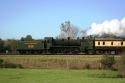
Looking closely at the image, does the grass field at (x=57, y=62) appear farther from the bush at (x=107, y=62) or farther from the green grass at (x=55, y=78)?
the green grass at (x=55, y=78)

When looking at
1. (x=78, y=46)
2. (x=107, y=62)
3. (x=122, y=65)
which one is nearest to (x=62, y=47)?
(x=78, y=46)

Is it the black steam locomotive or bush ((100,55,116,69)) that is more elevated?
the black steam locomotive

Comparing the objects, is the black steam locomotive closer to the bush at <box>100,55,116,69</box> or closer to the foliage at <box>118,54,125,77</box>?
the bush at <box>100,55,116,69</box>

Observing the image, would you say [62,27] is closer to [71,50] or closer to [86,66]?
[71,50]

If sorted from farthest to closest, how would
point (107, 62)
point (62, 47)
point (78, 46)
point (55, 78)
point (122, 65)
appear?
1. point (78, 46)
2. point (62, 47)
3. point (107, 62)
4. point (122, 65)
5. point (55, 78)

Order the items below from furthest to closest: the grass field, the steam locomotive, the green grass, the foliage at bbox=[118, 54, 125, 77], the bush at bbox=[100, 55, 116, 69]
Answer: the steam locomotive → the grass field → the bush at bbox=[100, 55, 116, 69] → the foliage at bbox=[118, 54, 125, 77] → the green grass

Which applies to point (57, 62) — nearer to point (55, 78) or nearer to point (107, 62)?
point (107, 62)

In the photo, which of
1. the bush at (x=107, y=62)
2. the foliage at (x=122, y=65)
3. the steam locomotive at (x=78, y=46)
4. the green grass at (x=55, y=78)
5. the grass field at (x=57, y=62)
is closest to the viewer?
the green grass at (x=55, y=78)

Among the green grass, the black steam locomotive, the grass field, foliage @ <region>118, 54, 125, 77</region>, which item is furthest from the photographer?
the black steam locomotive

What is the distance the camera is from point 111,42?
66.2 m

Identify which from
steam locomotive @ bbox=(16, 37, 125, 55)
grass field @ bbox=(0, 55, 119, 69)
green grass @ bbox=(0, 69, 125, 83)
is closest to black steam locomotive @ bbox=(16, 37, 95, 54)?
steam locomotive @ bbox=(16, 37, 125, 55)

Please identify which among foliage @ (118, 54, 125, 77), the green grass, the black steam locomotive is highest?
the black steam locomotive

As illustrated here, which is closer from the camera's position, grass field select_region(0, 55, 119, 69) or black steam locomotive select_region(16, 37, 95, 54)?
grass field select_region(0, 55, 119, 69)

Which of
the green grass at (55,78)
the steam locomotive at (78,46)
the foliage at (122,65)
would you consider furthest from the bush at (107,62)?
the steam locomotive at (78,46)
